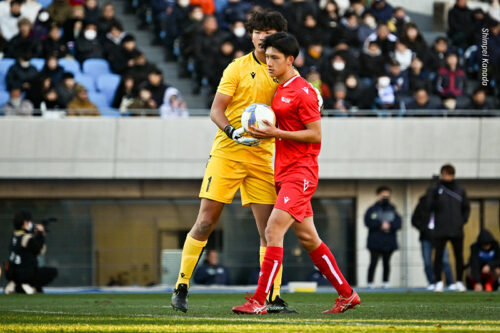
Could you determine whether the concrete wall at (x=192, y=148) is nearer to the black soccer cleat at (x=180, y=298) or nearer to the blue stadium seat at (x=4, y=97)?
the blue stadium seat at (x=4, y=97)

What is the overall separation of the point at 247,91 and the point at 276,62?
59 cm

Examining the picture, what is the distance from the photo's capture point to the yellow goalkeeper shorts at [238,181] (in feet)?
30.0

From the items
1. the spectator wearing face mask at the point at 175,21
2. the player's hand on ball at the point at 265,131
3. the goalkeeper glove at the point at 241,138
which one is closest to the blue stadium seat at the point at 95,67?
the spectator wearing face mask at the point at 175,21

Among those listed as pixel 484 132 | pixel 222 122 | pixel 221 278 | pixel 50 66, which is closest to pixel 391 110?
pixel 484 132

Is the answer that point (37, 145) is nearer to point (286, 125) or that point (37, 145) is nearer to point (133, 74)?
point (133, 74)

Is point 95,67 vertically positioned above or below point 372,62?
below

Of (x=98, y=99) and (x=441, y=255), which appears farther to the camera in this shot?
(x=98, y=99)

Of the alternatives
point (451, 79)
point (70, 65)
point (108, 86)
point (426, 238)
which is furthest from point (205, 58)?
point (426, 238)

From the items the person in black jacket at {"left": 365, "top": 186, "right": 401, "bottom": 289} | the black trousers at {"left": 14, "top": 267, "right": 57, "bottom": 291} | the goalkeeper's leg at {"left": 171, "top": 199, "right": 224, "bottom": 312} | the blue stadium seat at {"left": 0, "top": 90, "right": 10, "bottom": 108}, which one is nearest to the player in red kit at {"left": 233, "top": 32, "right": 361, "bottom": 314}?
the goalkeeper's leg at {"left": 171, "top": 199, "right": 224, "bottom": 312}

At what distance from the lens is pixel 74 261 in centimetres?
2295

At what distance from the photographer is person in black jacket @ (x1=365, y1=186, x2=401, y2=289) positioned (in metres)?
19.6

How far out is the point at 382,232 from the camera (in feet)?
64.5

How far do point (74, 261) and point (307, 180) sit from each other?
15.0 m

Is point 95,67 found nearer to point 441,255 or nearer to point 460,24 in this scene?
point 460,24
